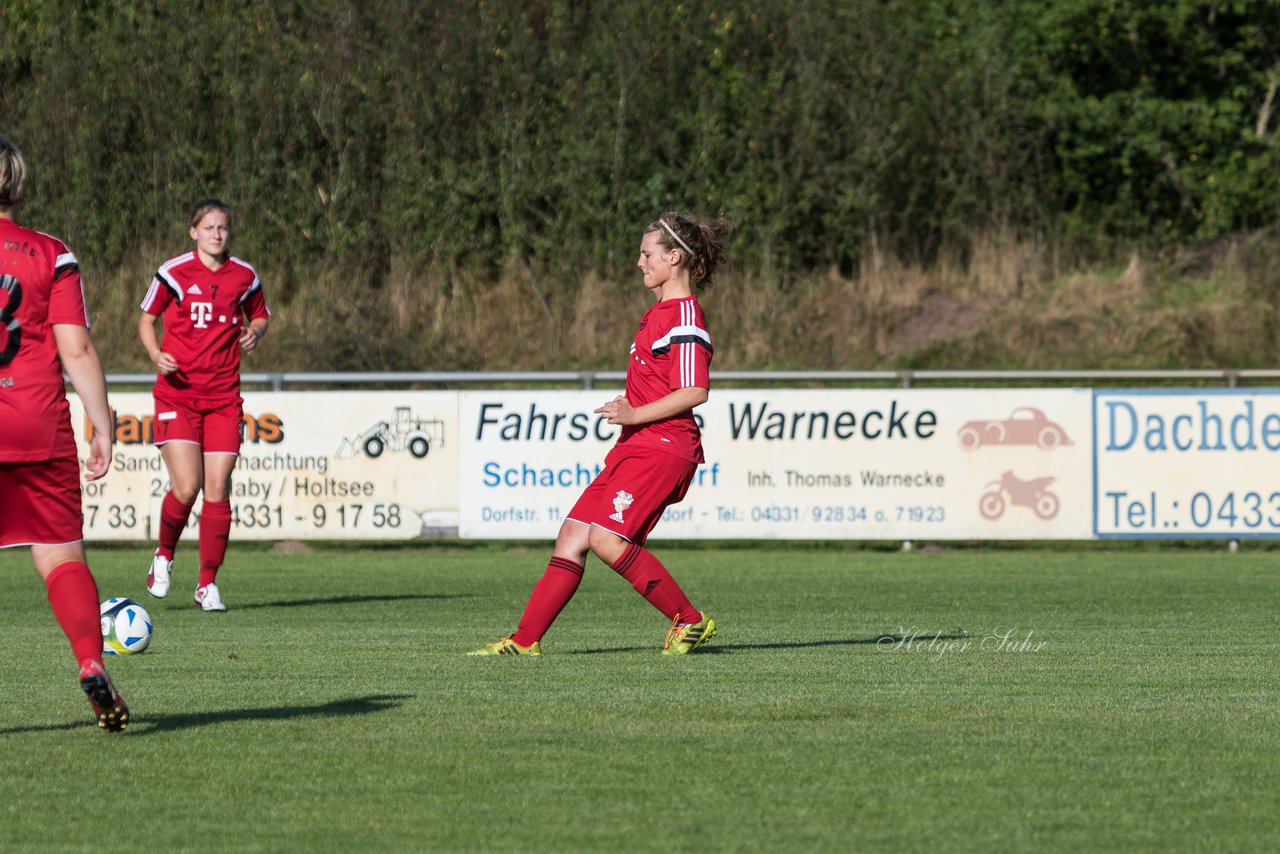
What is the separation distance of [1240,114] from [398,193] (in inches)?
522

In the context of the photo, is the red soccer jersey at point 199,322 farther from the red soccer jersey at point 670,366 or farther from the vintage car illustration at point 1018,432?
the vintage car illustration at point 1018,432

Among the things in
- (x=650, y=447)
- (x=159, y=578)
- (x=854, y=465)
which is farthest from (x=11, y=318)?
(x=854, y=465)

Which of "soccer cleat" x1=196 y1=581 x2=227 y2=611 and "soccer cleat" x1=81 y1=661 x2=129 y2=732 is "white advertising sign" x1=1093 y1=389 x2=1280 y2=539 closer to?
"soccer cleat" x1=196 y1=581 x2=227 y2=611

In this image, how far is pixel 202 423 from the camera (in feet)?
35.2

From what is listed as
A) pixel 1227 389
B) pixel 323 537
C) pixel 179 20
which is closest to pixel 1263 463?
pixel 1227 389

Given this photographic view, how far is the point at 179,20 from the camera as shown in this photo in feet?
85.8

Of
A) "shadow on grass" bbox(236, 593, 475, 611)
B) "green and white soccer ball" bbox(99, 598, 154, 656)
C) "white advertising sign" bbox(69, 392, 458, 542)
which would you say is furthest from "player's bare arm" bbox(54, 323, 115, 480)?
"white advertising sign" bbox(69, 392, 458, 542)

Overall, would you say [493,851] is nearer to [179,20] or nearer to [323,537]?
[323,537]

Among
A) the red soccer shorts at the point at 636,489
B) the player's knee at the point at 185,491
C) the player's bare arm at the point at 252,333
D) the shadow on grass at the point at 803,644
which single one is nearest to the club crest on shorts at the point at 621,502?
the red soccer shorts at the point at 636,489

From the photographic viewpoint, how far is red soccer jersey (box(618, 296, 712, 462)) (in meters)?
7.64

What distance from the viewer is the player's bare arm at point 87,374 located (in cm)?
562

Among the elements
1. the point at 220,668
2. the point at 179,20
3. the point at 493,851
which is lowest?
the point at 220,668

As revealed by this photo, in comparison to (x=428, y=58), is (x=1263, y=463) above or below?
below

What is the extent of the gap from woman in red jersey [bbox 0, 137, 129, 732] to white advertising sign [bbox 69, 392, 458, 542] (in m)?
10.1
